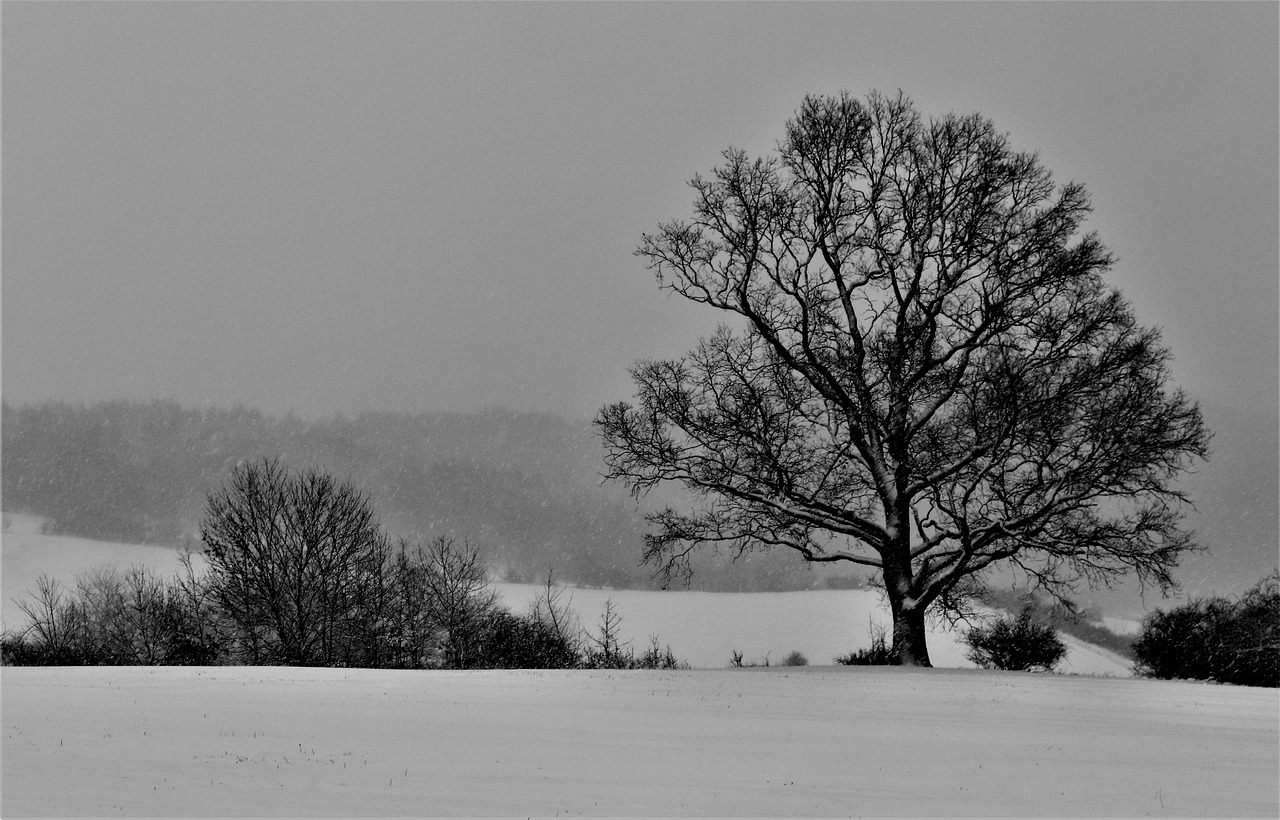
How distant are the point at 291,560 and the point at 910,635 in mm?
28325

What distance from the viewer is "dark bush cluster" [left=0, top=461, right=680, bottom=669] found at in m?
Result: 39.3

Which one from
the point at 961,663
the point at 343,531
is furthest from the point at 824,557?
the point at 961,663

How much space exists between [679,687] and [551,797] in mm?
9031

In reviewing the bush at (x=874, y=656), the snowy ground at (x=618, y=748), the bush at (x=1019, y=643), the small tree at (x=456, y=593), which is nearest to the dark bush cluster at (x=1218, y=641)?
the bush at (x=1019, y=643)

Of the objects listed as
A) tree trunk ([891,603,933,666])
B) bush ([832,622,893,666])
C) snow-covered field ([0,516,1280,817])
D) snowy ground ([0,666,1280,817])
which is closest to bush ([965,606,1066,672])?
bush ([832,622,893,666])

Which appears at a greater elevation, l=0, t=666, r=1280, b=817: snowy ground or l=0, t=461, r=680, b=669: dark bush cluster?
l=0, t=461, r=680, b=669: dark bush cluster

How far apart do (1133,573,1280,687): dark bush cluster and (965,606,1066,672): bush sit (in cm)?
332

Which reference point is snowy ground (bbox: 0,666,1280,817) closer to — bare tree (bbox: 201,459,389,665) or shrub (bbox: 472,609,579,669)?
shrub (bbox: 472,609,579,669)

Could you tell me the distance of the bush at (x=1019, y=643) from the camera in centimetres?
3353

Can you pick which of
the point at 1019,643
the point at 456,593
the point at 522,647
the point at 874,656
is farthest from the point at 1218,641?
the point at 456,593

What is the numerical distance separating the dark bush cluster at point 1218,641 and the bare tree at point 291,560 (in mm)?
28717

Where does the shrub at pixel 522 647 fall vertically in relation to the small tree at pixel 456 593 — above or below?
below

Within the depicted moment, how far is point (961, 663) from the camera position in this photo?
54.1 meters

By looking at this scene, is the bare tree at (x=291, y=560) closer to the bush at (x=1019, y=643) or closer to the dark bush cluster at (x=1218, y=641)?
the bush at (x=1019, y=643)
